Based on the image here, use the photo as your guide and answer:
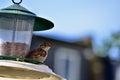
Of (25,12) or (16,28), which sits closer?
(25,12)

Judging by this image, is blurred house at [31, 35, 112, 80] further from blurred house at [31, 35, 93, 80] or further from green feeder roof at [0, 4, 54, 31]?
green feeder roof at [0, 4, 54, 31]

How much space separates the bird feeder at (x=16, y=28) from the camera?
11.4 feet

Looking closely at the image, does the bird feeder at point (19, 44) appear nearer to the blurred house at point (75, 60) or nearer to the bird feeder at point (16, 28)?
the bird feeder at point (16, 28)

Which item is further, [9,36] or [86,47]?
[86,47]

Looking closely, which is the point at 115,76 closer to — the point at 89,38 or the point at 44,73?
the point at 89,38

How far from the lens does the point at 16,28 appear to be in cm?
362

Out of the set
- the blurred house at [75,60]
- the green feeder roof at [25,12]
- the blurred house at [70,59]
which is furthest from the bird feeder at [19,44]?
the blurred house at [70,59]

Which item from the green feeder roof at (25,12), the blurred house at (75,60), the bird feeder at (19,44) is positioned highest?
the green feeder roof at (25,12)

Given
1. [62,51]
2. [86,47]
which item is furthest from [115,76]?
[62,51]

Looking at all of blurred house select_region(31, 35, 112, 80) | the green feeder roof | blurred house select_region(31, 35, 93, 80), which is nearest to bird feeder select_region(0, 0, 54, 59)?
the green feeder roof

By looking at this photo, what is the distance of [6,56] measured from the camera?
332 centimetres

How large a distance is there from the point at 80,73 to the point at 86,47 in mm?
1288

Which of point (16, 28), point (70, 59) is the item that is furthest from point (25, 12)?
point (70, 59)

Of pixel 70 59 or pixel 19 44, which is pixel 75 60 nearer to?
pixel 70 59
